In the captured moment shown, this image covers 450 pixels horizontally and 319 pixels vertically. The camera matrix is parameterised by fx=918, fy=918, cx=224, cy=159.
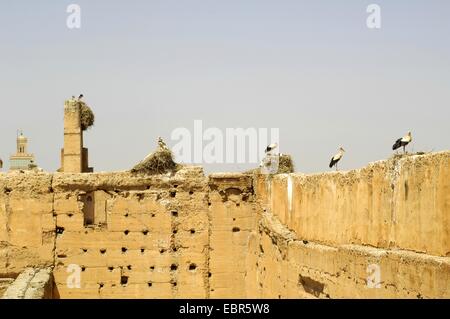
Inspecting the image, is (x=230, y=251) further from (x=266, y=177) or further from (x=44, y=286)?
(x=44, y=286)

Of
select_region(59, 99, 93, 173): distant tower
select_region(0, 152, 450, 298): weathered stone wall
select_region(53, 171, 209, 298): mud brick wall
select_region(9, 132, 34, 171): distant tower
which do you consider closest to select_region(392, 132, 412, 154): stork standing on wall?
select_region(0, 152, 450, 298): weathered stone wall

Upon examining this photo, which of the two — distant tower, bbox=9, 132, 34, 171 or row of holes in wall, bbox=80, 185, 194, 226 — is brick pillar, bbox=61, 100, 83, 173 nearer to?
row of holes in wall, bbox=80, 185, 194, 226

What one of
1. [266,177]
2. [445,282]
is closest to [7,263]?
[266,177]

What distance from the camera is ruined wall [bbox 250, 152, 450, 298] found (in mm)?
10500

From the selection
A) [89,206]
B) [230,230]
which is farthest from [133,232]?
[230,230]

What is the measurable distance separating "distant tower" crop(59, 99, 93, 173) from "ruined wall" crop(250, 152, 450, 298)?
396 inches

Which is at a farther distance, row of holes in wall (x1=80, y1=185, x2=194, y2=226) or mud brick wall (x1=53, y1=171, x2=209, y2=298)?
row of holes in wall (x1=80, y1=185, x2=194, y2=226)

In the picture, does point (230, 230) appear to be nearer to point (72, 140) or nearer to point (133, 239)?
point (133, 239)

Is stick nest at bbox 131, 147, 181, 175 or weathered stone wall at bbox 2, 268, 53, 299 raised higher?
stick nest at bbox 131, 147, 181, 175

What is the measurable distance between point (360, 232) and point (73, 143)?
1653cm

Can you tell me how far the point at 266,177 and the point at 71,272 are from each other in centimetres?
492

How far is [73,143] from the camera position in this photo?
93.2 ft

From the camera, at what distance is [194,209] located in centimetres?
2111

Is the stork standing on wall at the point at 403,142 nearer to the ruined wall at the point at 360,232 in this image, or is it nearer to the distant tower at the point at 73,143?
the ruined wall at the point at 360,232
